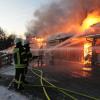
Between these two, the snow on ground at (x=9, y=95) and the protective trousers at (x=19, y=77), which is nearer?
the snow on ground at (x=9, y=95)

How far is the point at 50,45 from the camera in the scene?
32.3 metres

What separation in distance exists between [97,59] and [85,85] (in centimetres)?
1189

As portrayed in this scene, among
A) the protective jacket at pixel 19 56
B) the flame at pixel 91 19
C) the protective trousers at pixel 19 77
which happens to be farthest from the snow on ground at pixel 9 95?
the flame at pixel 91 19

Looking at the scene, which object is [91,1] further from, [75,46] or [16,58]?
[16,58]

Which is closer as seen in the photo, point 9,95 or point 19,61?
point 9,95

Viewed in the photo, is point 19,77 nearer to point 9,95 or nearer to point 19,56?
point 19,56

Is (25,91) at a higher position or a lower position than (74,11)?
lower

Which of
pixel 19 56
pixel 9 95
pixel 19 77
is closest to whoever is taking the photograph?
pixel 9 95

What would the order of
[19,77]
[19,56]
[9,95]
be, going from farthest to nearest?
1. [19,77]
2. [19,56]
3. [9,95]

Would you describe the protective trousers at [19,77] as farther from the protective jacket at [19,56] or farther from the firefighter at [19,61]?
the protective jacket at [19,56]

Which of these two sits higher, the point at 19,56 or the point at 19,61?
the point at 19,56

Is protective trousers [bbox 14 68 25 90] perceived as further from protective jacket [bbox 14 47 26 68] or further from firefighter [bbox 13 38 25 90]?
protective jacket [bbox 14 47 26 68]

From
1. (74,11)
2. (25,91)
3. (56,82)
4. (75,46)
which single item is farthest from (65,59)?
(25,91)

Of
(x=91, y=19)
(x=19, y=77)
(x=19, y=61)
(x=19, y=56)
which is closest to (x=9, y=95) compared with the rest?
(x=19, y=77)
